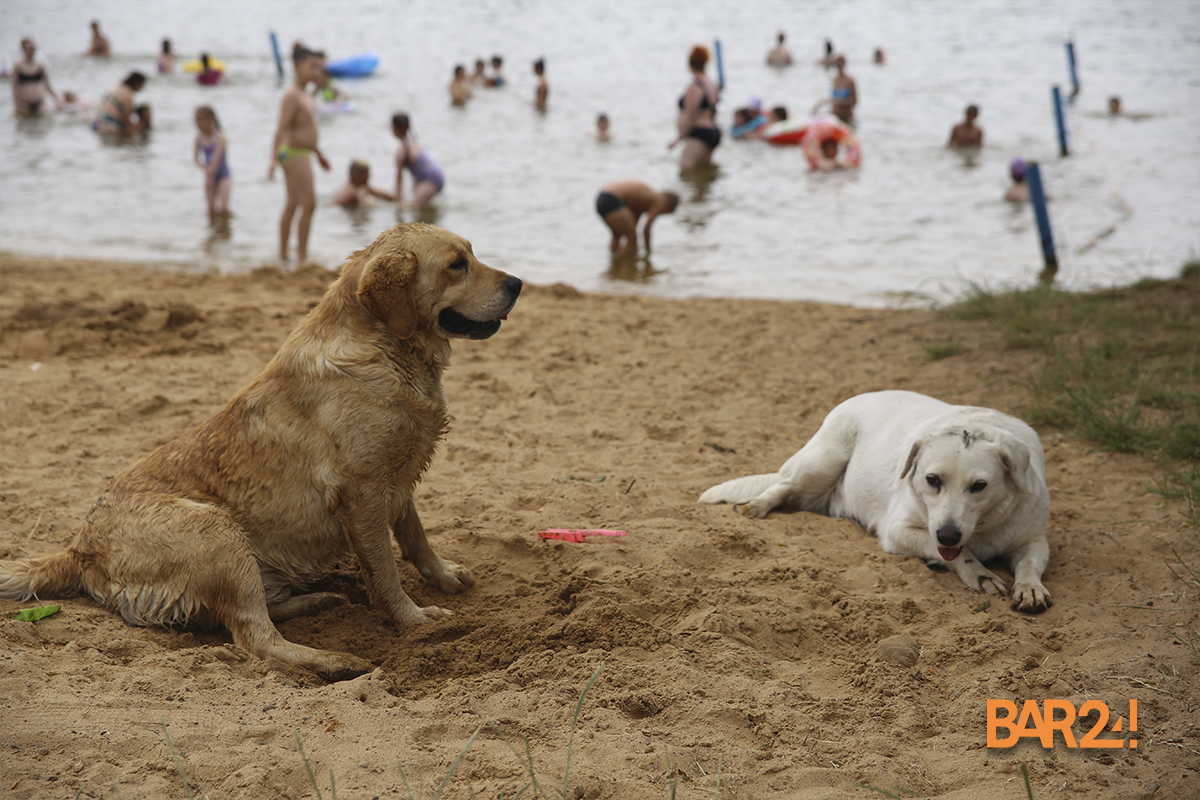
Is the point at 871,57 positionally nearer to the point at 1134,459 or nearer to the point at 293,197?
the point at 293,197

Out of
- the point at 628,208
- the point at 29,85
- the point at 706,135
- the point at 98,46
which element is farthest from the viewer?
the point at 98,46

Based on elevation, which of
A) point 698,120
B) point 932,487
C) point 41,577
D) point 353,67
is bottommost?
point 41,577

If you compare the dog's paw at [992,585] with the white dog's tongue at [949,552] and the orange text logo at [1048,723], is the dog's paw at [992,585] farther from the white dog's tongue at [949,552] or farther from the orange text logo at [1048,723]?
the orange text logo at [1048,723]

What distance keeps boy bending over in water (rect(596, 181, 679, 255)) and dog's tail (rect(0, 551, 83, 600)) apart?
9642mm

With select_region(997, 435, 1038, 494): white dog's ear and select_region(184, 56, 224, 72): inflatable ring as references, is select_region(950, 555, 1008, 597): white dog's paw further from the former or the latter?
select_region(184, 56, 224, 72): inflatable ring

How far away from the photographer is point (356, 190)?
15242mm

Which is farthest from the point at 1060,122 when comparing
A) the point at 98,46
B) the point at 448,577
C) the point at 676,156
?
the point at 98,46

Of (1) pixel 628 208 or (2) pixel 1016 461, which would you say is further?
(1) pixel 628 208

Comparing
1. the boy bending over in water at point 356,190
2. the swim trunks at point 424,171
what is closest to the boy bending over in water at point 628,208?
the swim trunks at point 424,171

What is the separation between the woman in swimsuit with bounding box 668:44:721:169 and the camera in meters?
17.4

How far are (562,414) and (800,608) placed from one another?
298cm

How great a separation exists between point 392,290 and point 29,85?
24.2 m

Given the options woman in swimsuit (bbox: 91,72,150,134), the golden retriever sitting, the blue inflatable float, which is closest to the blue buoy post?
the golden retriever sitting

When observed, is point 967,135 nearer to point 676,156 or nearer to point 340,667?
point 676,156
